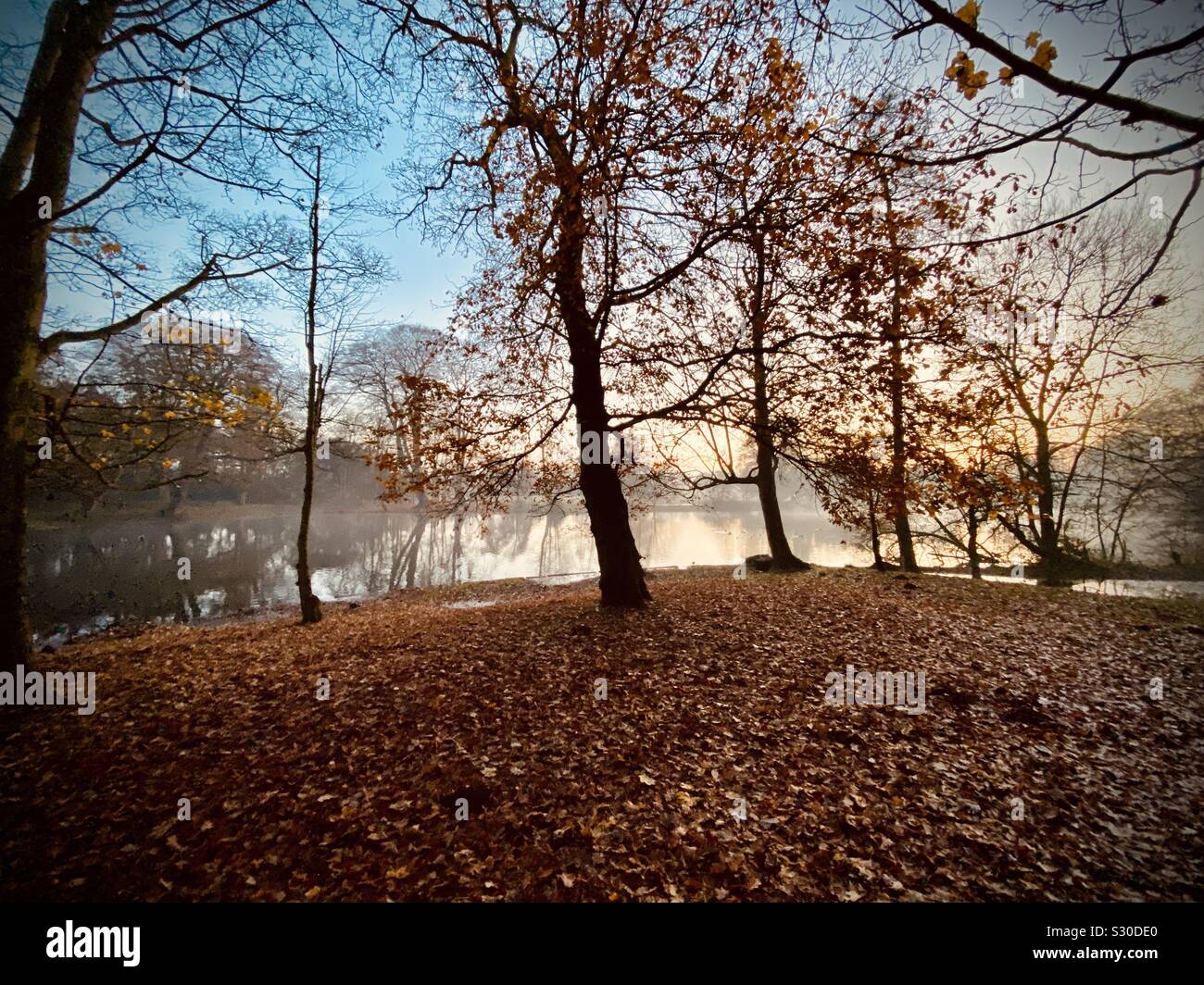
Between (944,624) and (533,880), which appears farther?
(944,624)

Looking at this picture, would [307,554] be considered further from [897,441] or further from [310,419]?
[897,441]

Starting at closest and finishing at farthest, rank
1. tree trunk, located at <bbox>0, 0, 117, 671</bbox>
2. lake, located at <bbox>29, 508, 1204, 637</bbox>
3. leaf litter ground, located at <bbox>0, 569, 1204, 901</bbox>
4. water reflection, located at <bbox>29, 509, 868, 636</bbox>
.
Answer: leaf litter ground, located at <bbox>0, 569, 1204, 901</bbox> → tree trunk, located at <bbox>0, 0, 117, 671</bbox> → lake, located at <bbox>29, 508, 1204, 637</bbox> → water reflection, located at <bbox>29, 509, 868, 636</bbox>

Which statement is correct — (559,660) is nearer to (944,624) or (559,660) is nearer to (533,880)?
(533,880)

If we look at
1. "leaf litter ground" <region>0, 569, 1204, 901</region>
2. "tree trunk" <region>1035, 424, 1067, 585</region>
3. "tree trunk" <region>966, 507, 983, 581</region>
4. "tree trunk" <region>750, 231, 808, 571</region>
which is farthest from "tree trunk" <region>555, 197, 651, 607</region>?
"tree trunk" <region>1035, 424, 1067, 585</region>

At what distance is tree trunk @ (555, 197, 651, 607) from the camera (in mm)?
8523

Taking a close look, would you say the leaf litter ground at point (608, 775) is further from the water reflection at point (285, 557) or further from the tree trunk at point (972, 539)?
the tree trunk at point (972, 539)

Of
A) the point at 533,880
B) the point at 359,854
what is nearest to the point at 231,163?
the point at 359,854

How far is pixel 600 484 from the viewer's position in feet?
29.3

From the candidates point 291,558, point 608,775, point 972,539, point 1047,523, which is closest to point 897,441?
point 608,775

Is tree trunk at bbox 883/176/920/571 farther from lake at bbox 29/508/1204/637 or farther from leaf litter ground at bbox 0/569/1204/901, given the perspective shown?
lake at bbox 29/508/1204/637

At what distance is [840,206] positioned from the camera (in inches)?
234

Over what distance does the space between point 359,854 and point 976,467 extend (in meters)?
8.73
